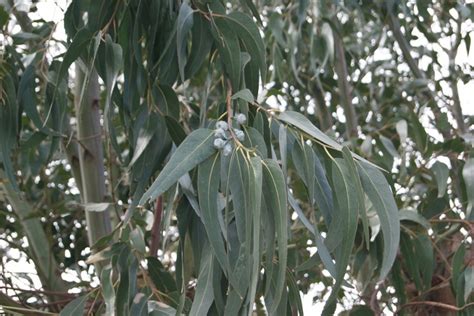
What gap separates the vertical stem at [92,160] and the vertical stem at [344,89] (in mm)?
709

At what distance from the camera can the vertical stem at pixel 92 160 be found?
164cm

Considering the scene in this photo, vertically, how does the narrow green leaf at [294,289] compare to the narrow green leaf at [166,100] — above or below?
below

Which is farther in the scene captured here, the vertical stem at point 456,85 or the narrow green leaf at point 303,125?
the vertical stem at point 456,85

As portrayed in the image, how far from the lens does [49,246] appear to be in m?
1.70

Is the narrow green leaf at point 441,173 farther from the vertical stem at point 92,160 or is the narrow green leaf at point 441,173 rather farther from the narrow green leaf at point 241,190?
the narrow green leaf at point 241,190

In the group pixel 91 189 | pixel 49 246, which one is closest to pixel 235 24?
pixel 91 189

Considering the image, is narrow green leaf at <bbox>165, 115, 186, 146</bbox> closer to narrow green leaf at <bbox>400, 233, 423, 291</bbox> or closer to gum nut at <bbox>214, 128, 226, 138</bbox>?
gum nut at <bbox>214, 128, 226, 138</bbox>

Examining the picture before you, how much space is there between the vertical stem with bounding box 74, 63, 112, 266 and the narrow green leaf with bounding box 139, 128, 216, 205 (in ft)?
2.65

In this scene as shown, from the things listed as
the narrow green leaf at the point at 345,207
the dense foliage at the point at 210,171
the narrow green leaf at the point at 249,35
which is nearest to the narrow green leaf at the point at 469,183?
the dense foliage at the point at 210,171

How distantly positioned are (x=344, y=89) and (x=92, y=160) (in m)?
0.81

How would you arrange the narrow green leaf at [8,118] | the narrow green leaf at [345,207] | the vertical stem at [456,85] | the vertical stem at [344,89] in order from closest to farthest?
the narrow green leaf at [345,207] → the narrow green leaf at [8,118] → the vertical stem at [344,89] → the vertical stem at [456,85]

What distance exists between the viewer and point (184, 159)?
2.74 ft

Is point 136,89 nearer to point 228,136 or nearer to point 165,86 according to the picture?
point 165,86

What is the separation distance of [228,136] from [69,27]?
19.7 inches
